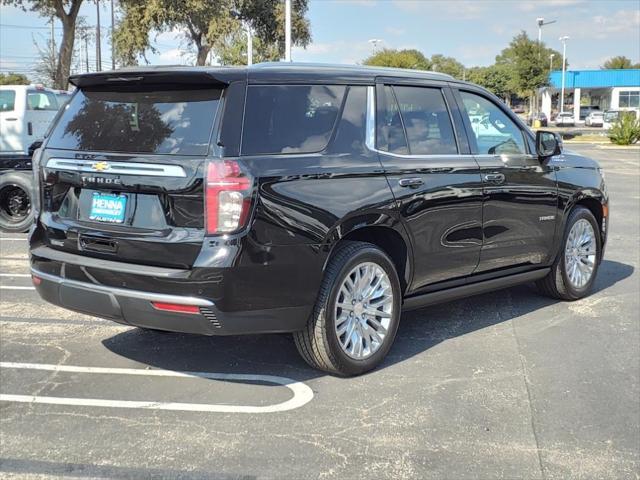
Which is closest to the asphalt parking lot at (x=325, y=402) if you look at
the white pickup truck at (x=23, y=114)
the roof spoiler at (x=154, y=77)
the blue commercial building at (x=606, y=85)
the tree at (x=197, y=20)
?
the roof spoiler at (x=154, y=77)

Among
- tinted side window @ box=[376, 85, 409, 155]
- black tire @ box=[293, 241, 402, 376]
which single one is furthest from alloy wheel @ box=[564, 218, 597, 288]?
black tire @ box=[293, 241, 402, 376]

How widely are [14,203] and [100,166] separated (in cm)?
726

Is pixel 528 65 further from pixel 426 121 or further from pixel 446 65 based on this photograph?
pixel 426 121

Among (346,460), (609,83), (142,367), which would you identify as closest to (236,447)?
(346,460)

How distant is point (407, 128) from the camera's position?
16.2 ft

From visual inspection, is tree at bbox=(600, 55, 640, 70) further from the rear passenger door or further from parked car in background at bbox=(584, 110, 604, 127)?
the rear passenger door

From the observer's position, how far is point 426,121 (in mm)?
5117

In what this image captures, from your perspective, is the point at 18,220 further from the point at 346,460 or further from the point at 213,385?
the point at 346,460

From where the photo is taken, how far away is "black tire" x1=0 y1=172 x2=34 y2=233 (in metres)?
10.4

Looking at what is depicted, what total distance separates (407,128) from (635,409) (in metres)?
2.27

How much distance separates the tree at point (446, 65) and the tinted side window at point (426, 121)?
3511 inches

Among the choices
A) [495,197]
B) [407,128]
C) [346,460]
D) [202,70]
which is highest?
[202,70]

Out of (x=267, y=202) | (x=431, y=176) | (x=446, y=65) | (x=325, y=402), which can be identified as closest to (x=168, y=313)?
(x=267, y=202)

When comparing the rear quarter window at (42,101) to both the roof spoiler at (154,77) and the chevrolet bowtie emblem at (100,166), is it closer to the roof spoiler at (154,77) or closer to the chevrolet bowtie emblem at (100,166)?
the roof spoiler at (154,77)
